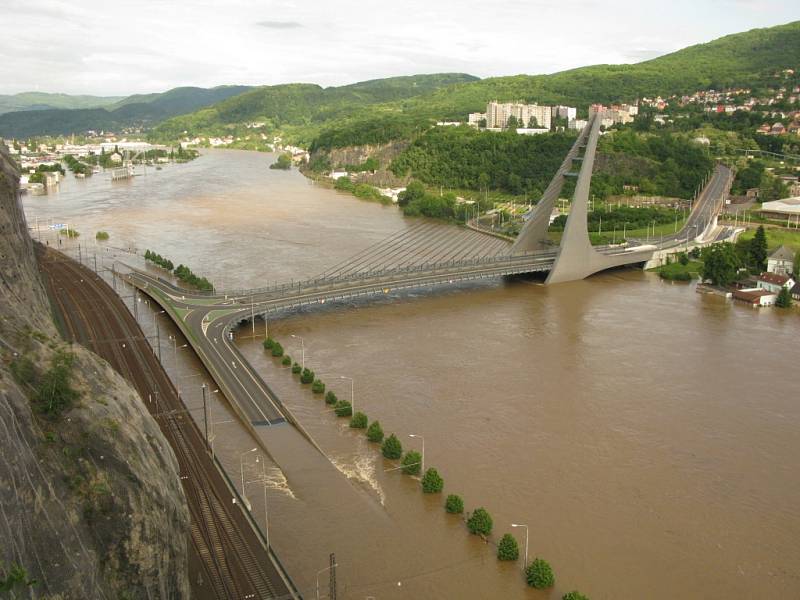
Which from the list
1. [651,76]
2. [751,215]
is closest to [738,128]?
[751,215]

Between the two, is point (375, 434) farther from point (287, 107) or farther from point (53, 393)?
point (287, 107)

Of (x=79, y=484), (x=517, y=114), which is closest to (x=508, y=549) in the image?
(x=79, y=484)

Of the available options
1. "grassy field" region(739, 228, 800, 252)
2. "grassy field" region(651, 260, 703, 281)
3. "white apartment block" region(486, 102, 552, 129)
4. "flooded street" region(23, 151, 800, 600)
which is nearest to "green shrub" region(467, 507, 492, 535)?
"flooded street" region(23, 151, 800, 600)

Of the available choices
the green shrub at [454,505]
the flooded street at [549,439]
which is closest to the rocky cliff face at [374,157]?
the flooded street at [549,439]

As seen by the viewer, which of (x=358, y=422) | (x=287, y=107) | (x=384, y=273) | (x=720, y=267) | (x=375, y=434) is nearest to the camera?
(x=375, y=434)

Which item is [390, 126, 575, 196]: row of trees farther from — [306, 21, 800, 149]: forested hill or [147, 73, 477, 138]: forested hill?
[147, 73, 477, 138]: forested hill

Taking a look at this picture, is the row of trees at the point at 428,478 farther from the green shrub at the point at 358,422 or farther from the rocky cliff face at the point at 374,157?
the rocky cliff face at the point at 374,157

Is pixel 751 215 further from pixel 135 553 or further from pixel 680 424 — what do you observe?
pixel 135 553
